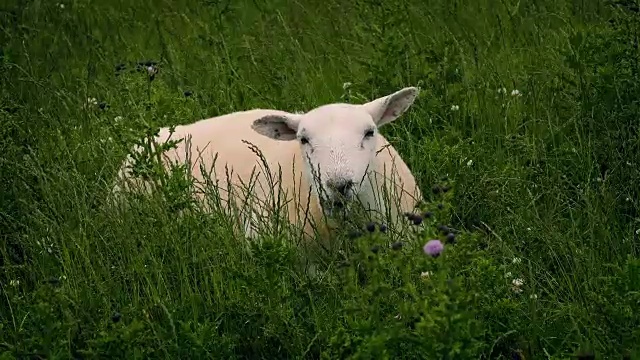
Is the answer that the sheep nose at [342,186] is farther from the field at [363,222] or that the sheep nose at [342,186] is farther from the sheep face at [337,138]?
the field at [363,222]

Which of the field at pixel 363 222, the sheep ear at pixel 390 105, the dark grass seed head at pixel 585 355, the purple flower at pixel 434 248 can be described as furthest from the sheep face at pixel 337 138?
the dark grass seed head at pixel 585 355

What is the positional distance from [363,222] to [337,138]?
57cm

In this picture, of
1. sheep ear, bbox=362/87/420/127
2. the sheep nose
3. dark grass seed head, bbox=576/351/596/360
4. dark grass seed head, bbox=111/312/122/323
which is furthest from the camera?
sheep ear, bbox=362/87/420/127

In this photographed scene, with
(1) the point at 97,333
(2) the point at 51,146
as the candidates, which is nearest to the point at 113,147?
(2) the point at 51,146

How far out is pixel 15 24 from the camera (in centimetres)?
938

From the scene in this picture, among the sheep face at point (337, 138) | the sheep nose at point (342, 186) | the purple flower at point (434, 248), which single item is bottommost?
the purple flower at point (434, 248)

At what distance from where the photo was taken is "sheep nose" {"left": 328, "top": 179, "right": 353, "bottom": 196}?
488 cm

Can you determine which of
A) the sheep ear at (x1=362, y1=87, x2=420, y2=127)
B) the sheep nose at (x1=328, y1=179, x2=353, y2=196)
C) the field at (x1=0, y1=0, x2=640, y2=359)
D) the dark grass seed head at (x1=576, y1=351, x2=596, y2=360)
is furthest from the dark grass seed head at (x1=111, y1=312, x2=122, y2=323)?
the sheep ear at (x1=362, y1=87, x2=420, y2=127)

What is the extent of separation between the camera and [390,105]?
18.6 ft

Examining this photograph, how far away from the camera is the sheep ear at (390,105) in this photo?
5.57 metres

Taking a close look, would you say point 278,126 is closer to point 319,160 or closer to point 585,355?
point 319,160

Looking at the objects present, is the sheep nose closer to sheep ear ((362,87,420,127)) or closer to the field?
the field

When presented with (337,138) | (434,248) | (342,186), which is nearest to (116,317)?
(434,248)

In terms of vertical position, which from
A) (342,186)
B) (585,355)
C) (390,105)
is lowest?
(585,355)
